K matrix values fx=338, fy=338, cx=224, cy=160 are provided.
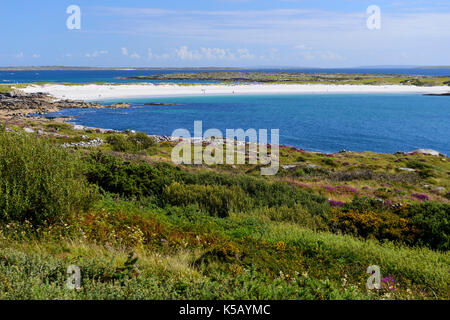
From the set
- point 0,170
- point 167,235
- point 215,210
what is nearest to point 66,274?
point 167,235

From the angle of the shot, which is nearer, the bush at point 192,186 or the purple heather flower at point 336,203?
the bush at point 192,186

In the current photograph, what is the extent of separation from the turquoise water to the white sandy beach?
2038 cm

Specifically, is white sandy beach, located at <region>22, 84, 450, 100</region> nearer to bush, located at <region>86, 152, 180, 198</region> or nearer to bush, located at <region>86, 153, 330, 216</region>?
bush, located at <region>86, 152, 180, 198</region>

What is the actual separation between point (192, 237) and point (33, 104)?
7625 cm

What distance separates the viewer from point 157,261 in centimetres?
700

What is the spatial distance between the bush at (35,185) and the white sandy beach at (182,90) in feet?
291

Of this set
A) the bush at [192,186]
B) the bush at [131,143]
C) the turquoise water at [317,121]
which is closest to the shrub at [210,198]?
the bush at [192,186]

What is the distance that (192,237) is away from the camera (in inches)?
365

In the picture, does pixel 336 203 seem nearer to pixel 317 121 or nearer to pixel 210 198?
pixel 210 198

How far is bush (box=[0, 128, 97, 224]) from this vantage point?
867 cm

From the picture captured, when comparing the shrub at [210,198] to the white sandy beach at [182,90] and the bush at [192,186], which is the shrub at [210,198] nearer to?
the bush at [192,186]

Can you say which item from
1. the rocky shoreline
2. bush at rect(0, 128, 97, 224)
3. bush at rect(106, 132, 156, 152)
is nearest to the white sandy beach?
the rocky shoreline

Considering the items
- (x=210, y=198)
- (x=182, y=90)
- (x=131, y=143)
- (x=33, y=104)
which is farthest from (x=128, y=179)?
(x=182, y=90)

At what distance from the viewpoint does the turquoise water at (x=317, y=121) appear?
4628 cm
